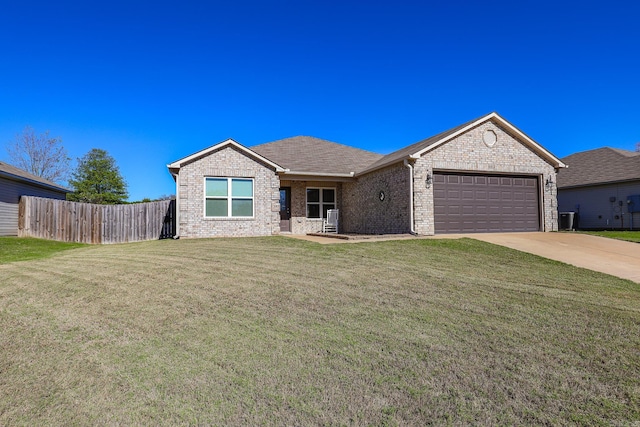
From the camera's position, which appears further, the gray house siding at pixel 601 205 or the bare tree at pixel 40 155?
the bare tree at pixel 40 155

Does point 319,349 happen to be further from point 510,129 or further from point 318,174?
point 510,129

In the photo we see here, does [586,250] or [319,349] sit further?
[586,250]

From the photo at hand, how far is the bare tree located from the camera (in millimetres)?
30812

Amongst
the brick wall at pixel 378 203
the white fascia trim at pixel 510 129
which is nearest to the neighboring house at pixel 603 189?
the white fascia trim at pixel 510 129

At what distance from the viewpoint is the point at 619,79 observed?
1656cm

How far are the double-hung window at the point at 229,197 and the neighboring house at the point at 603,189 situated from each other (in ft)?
64.6

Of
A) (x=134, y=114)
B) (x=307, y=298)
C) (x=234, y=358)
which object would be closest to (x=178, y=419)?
(x=234, y=358)

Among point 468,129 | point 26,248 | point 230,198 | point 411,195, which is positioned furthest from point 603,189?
point 26,248

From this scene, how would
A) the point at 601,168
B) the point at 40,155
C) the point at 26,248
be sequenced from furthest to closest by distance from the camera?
the point at 40,155
the point at 601,168
the point at 26,248

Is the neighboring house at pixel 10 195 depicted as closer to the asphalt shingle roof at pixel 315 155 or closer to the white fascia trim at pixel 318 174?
the asphalt shingle roof at pixel 315 155

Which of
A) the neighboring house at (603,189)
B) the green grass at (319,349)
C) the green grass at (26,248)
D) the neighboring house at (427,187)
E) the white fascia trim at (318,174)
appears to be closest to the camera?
the green grass at (319,349)

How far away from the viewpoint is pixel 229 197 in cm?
1395

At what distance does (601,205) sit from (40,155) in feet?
147

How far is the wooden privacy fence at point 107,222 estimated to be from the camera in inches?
565
